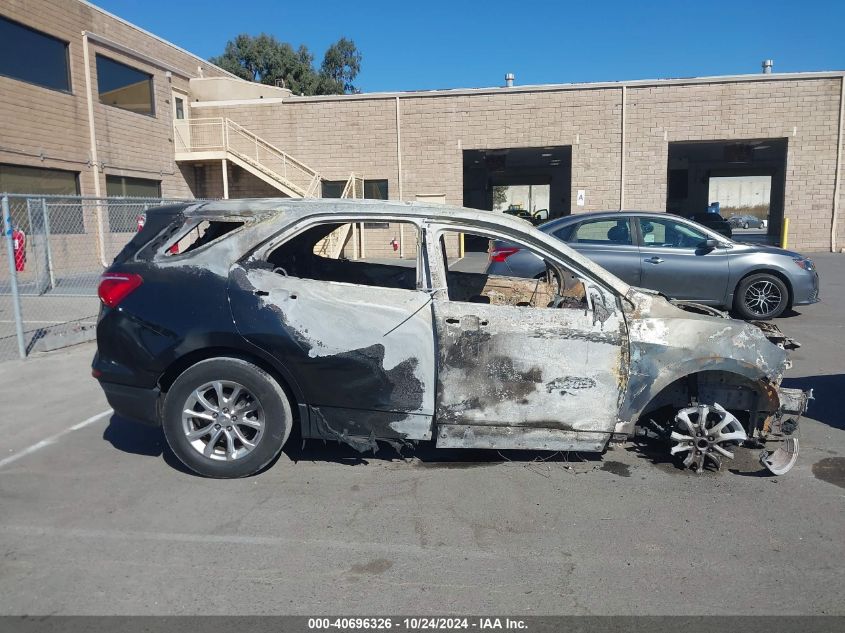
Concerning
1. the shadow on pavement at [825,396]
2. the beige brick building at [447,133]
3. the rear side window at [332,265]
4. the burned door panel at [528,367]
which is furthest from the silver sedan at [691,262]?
the beige brick building at [447,133]

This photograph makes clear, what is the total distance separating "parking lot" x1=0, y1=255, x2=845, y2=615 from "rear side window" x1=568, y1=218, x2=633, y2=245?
4.87 meters

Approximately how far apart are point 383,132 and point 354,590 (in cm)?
2296

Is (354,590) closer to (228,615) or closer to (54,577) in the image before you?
(228,615)

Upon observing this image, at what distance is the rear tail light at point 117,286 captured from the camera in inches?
177

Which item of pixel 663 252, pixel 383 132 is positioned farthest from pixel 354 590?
pixel 383 132

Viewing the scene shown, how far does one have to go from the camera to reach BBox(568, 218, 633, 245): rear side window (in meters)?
9.77

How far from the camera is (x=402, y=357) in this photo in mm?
4320

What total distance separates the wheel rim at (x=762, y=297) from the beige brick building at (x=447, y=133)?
14.4m

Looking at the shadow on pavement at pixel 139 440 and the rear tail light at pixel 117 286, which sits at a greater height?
the rear tail light at pixel 117 286

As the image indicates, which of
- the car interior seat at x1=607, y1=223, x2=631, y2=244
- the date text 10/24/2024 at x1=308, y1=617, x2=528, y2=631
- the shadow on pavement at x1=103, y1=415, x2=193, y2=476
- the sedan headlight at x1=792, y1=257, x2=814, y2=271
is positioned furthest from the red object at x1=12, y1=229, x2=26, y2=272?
the sedan headlight at x1=792, y1=257, x2=814, y2=271

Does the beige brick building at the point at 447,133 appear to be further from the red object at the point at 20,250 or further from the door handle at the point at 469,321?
the door handle at the point at 469,321

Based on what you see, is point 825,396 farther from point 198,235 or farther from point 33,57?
point 33,57

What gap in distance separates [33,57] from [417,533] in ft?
60.9

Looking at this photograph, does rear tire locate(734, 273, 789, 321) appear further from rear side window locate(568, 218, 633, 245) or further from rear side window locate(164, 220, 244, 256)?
rear side window locate(164, 220, 244, 256)
